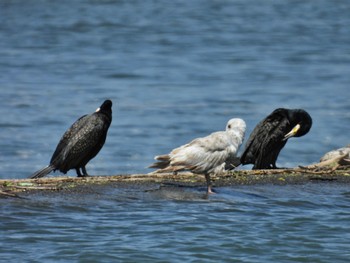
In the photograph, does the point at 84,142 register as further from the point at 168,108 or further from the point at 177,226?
the point at 168,108

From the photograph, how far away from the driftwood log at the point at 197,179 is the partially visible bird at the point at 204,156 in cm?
85

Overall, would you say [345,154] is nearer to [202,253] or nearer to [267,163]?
[267,163]

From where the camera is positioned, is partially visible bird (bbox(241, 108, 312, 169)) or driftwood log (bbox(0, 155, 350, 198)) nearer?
driftwood log (bbox(0, 155, 350, 198))

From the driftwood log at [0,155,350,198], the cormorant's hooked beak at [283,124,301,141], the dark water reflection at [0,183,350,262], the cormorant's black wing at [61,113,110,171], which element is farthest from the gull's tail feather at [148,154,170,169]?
the cormorant's hooked beak at [283,124,301,141]

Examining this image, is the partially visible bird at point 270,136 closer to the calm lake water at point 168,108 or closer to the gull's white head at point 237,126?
the calm lake water at point 168,108

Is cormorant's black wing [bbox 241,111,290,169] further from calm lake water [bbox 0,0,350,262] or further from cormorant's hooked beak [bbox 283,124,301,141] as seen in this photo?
calm lake water [bbox 0,0,350,262]

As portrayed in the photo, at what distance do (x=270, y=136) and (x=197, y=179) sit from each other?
6.72ft

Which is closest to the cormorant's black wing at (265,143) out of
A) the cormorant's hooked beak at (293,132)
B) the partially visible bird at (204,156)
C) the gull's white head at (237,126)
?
the cormorant's hooked beak at (293,132)

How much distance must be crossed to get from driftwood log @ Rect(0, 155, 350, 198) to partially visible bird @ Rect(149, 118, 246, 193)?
85cm

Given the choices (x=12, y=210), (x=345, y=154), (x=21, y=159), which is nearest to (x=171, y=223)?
(x=12, y=210)

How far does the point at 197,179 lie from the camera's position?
13.0 meters

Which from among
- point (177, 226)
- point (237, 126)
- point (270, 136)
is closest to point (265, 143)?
point (270, 136)

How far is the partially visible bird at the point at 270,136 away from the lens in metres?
14.7

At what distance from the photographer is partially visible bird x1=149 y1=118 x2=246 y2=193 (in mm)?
11805
